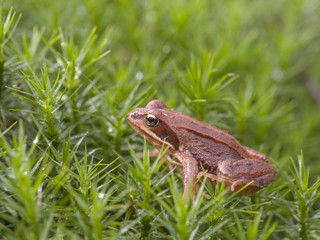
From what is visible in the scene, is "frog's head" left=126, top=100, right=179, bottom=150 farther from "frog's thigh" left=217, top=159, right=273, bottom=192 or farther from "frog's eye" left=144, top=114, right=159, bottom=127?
Result: "frog's thigh" left=217, top=159, right=273, bottom=192

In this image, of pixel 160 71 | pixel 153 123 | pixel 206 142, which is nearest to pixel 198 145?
pixel 206 142

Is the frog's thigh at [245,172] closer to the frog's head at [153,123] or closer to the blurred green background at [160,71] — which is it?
the blurred green background at [160,71]

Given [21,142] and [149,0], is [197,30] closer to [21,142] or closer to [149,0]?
[149,0]

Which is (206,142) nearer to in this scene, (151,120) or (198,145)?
(198,145)

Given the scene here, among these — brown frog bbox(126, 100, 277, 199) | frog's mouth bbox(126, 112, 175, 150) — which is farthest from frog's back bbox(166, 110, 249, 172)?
frog's mouth bbox(126, 112, 175, 150)

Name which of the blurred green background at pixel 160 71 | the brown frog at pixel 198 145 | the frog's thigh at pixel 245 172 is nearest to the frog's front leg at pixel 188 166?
the brown frog at pixel 198 145
